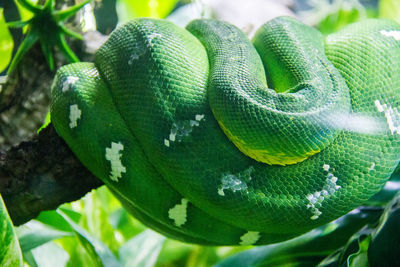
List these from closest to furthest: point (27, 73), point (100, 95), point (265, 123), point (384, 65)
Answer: point (265, 123) → point (384, 65) → point (100, 95) → point (27, 73)

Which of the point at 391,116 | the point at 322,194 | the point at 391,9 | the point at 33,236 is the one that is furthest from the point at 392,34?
the point at 33,236

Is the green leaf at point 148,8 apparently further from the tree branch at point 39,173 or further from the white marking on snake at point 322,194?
the white marking on snake at point 322,194

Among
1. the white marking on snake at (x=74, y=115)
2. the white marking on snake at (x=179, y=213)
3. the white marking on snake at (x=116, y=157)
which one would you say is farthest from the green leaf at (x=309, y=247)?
the white marking on snake at (x=74, y=115)

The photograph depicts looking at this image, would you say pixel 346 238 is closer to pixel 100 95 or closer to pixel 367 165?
pixel 367 165

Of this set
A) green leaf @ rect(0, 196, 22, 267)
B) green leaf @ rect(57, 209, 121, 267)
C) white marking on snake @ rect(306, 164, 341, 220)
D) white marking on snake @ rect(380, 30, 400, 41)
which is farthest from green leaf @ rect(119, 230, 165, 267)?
white marking on snake @ rect(380, 30, 400, 41)

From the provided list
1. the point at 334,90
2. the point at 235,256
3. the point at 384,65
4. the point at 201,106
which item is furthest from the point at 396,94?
the point at 235,256

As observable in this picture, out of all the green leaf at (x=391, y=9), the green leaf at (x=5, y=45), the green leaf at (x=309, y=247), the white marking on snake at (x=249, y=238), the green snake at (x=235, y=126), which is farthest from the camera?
the green leaf at (x=391, y=9)
